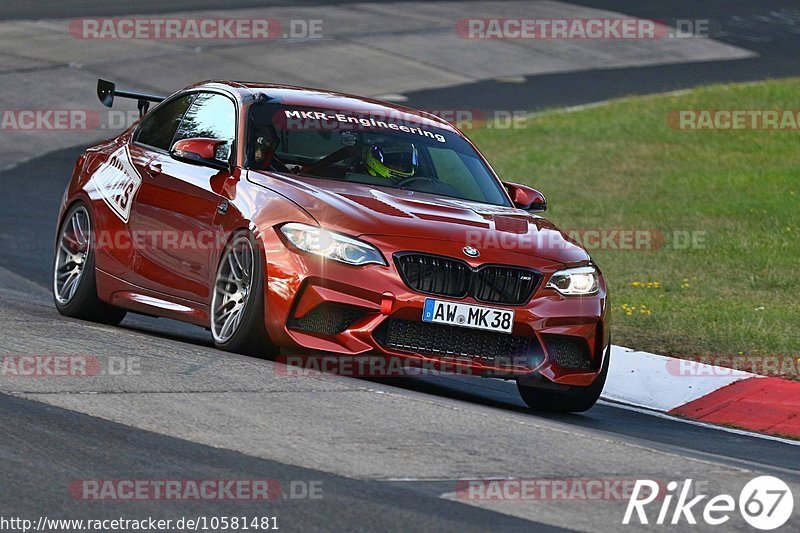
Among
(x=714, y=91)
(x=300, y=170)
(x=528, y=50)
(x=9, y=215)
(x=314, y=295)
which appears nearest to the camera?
(x=314, y=295)

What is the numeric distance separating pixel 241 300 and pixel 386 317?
922 mm

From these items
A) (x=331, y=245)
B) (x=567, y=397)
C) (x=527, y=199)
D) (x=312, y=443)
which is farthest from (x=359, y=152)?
(x=312, y=443)

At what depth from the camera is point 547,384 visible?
8789mm

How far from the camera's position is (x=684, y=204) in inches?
749

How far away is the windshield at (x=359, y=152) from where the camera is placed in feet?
A: 31.2

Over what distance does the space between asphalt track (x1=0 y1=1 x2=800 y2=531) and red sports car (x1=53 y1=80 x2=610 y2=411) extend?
282 mm

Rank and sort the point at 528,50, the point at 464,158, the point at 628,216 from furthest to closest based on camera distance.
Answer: the point at 528,50 < the point at 628,216 < the point at 464,158

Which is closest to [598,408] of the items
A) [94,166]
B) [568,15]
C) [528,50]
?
[94,166]

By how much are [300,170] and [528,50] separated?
22.6 metres

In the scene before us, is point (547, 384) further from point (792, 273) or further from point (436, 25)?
point (436, 25)

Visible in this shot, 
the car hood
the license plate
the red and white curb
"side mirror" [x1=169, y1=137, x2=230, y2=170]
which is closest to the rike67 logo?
the license plate

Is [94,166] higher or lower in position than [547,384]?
higher

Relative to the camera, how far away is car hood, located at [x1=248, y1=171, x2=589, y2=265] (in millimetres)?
8586

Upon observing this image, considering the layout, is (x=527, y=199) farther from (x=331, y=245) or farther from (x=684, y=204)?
(x=684, y=204)
